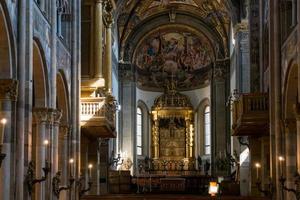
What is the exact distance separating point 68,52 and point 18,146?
11689mm

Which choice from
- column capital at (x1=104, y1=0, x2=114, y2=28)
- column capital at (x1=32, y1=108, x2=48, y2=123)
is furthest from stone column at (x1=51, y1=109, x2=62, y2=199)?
column capital at (x1=104, y1=0, x2=114, y2=28)

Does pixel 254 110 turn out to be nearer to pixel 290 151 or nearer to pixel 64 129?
pixel 290 151

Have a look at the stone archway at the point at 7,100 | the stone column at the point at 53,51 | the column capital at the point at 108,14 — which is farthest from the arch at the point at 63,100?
the column capital at the point at 108,14

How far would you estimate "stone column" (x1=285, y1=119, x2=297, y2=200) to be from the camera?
30.1 meters

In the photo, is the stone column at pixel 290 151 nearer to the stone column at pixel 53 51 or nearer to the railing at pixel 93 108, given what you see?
the stone column at pixel 53 51

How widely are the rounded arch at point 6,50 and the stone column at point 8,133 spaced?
546 mm

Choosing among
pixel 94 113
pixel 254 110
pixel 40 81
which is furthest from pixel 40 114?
pixel 254 110

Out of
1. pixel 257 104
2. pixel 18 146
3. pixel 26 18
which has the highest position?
pixel 26 18

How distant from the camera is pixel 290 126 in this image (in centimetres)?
3083

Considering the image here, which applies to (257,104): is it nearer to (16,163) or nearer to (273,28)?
(273,28)

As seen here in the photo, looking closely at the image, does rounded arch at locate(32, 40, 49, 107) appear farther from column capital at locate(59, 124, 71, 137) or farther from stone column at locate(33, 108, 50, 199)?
column capital at locate(59, 124, 71, 137)

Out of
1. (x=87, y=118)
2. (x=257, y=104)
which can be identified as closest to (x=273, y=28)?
(x=257, y=104)

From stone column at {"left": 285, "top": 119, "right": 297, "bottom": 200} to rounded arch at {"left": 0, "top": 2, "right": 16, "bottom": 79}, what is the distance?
1230 cm

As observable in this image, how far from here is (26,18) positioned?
25.2m
